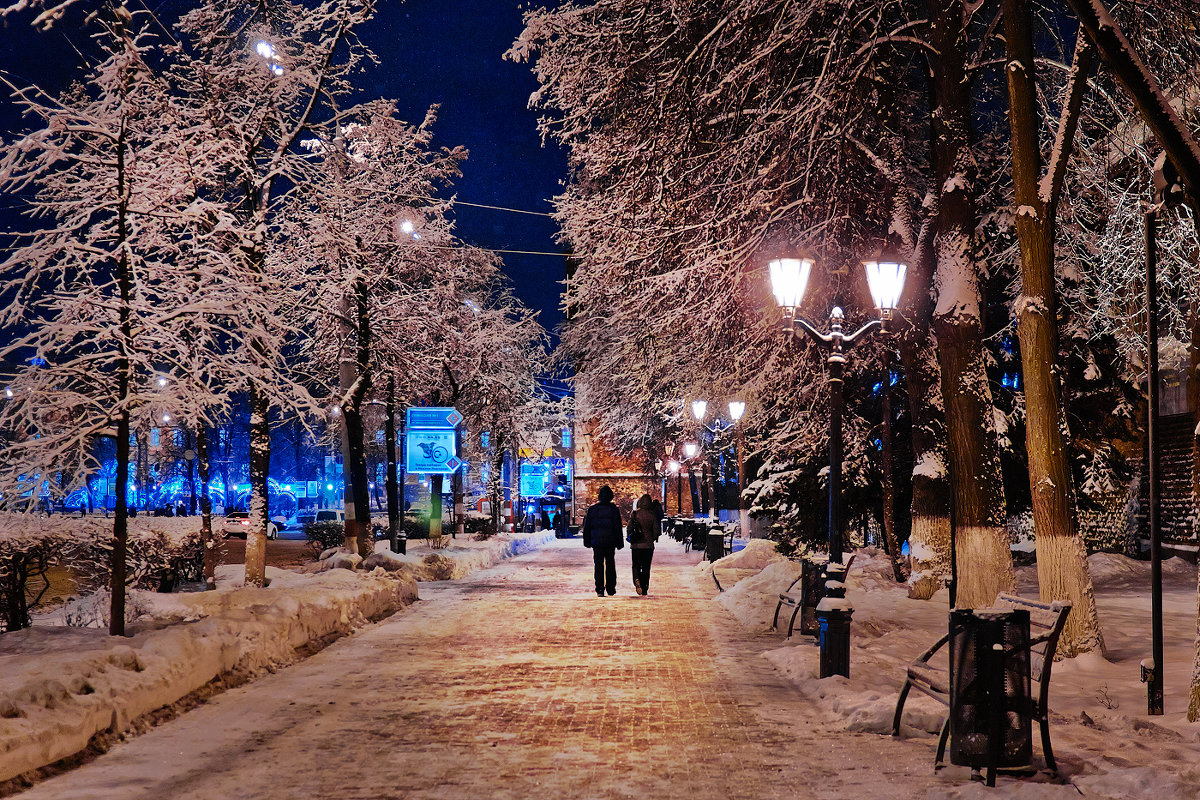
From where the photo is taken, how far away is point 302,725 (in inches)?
332

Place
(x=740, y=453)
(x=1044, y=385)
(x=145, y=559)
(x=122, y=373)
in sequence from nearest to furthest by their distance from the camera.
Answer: (x=1044, y=385) < (x=122, y=373) < (x=145, y=559) < (x=740, y=453)

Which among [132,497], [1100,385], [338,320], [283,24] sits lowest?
[132,497]

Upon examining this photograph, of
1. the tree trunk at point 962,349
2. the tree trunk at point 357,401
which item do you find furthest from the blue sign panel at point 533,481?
the tree trunk at point 962,349

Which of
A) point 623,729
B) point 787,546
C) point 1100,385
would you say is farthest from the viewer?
point 787,546

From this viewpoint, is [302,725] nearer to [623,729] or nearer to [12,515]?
[623,729]

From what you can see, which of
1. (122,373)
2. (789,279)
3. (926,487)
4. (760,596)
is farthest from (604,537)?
(122,373)

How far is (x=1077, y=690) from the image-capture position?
30.6ft

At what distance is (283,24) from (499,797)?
1565 cm

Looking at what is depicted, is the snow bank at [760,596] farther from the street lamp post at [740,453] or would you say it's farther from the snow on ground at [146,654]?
the snow on ground at [146,654]

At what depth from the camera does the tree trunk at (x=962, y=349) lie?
516 inches

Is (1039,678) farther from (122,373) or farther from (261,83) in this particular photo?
(261,83)

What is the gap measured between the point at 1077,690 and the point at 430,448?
22875mm

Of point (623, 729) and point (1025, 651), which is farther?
point (623, 729)

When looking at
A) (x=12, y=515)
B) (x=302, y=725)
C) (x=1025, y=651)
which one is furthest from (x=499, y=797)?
(x=12, y=515)
